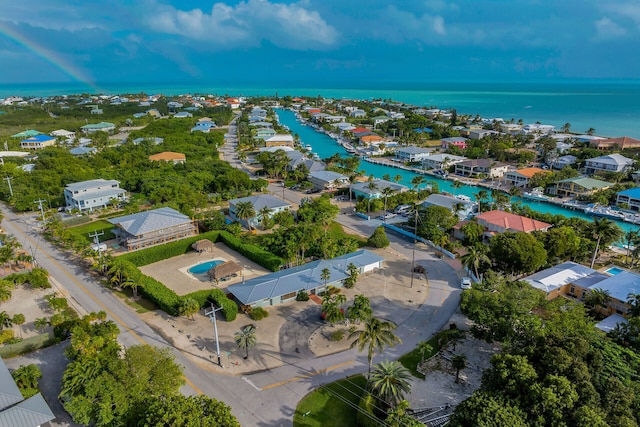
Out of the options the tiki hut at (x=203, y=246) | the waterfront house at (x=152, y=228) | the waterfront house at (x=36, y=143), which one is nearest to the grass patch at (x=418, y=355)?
the tiki hut at (x=203, y=246)

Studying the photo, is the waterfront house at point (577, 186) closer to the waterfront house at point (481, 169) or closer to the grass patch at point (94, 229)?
the waterfront house at point (481, 169)

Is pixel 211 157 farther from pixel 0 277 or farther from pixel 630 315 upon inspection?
pixel 630 315

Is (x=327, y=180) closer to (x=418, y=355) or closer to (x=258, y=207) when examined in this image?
(x=258, y=207)

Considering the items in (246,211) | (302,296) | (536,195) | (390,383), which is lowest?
(536,195)

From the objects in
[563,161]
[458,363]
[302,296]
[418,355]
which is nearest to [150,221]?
[302,296]

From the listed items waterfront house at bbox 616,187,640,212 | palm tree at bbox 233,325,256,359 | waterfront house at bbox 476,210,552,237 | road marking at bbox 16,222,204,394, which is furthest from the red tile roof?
road marking at bbox 16,222,204,394

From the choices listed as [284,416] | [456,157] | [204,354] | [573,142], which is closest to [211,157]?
[456,157]
